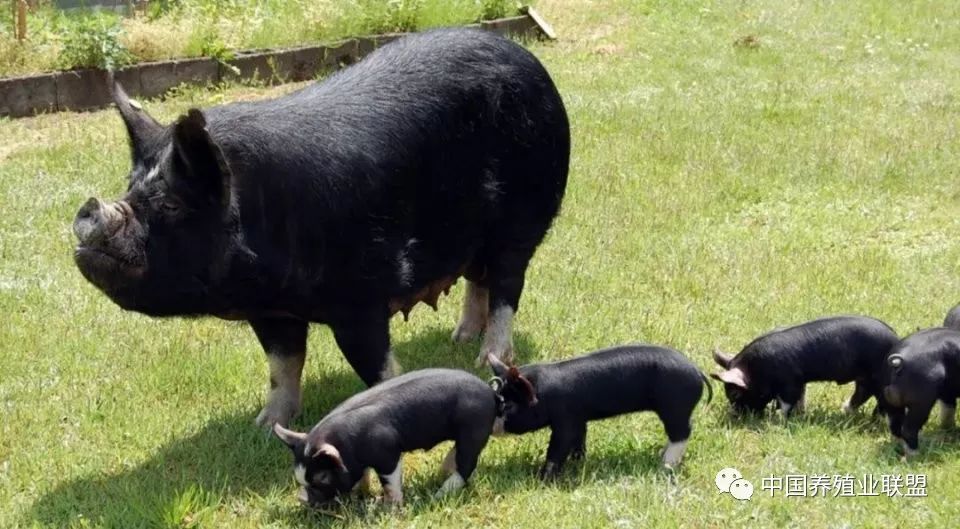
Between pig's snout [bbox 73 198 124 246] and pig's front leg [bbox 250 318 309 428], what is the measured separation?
1218mm

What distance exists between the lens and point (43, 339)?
291 inches

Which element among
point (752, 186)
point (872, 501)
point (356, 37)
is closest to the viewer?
point (872, 501)

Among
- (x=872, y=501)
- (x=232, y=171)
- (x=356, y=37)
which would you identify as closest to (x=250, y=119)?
(x=232, y=171)

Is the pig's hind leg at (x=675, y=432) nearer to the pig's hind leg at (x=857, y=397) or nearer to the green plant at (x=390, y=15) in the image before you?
the pig's hind leg at (x=857, y=397)

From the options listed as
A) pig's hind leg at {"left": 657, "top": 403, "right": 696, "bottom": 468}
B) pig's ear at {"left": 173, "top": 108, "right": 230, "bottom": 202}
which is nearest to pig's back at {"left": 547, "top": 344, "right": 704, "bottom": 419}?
pig's hind leg at {"left": 657, "top": 403, "right": 696, "bottom": 468}

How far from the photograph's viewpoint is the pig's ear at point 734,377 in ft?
20.3

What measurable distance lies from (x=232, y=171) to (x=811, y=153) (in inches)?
278

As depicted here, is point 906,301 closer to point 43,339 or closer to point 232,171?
point 232,171

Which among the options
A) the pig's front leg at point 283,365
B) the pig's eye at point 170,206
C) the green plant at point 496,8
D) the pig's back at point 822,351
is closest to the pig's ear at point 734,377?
the pig's back at point 822,351

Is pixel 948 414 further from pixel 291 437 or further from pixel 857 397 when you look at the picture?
pixel 291 437

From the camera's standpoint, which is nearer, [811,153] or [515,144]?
[515,144]

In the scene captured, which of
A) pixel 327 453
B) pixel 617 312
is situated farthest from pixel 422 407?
pixel 617 312

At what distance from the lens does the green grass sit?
12.5 meters

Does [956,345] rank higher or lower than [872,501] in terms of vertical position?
higher
